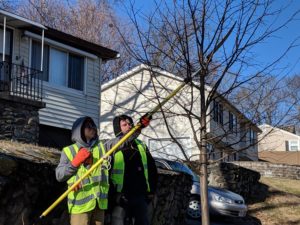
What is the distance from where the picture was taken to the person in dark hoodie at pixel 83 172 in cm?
516

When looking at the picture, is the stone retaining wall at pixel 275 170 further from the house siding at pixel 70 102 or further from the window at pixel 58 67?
the window at pixel 58 67

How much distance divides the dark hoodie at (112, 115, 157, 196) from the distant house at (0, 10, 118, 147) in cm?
930

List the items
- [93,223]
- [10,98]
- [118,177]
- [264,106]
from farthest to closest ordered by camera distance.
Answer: [10,98] → [264,106] → [118,177] → [93,223]

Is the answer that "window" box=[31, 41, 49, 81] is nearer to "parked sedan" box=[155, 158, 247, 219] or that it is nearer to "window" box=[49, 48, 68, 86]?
"window" box=[49, 48, 68, 86]

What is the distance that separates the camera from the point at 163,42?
660 cm

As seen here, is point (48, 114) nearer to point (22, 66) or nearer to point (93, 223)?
point (22, 66)

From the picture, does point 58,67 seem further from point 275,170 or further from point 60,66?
point 275,170

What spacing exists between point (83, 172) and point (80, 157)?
0.28 meters

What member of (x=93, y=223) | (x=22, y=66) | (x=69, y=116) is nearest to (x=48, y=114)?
(x=69, y=116)

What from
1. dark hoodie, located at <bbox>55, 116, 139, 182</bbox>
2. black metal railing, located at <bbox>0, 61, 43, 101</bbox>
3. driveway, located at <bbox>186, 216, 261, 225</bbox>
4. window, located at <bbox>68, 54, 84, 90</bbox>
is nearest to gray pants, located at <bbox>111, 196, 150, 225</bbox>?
dark hoodie, located at <bbox>55, 116, 139, 182</bbox>

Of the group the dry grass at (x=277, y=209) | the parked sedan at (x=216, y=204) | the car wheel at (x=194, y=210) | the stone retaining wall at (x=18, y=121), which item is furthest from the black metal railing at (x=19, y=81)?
the dry grass at (x=277, y=209)

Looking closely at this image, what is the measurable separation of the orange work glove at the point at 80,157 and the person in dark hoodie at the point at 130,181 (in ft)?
2.22

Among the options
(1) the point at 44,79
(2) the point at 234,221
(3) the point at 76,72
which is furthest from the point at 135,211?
(3) the point at 76,72

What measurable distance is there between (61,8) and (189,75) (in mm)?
29345
